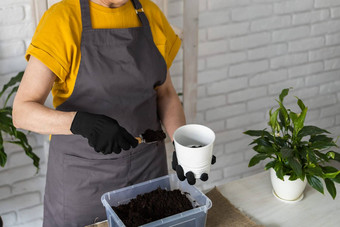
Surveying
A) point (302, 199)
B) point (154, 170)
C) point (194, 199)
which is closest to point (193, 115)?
point (154, 170)

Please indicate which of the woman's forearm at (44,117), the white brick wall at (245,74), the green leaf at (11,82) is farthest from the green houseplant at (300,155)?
the green leaf at (11,82)

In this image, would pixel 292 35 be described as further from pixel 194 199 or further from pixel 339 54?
pixel 194 199

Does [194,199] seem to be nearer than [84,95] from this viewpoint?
Yes

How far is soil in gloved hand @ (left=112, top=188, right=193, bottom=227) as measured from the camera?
133 cm

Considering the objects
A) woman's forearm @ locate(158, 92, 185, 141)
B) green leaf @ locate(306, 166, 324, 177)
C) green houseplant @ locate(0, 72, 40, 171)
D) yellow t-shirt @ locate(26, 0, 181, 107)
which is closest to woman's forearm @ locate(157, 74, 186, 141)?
woman's forearm @ locate(158, 92, 185, 141)

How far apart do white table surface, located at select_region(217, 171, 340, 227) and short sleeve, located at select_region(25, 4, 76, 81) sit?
767 mm

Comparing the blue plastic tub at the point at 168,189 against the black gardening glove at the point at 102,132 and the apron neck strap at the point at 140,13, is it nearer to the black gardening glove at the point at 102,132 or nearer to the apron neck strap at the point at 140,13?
the black gardening glove at the point at 102,132

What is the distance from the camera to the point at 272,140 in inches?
69.2

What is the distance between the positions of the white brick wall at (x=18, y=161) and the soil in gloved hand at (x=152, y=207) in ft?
3.47

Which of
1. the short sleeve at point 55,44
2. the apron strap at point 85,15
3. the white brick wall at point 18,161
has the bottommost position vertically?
the white brick wall at point 18,161

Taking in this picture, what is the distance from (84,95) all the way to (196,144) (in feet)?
1.55

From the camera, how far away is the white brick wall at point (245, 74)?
2.43 meters

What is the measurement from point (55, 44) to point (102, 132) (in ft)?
→ 1.21

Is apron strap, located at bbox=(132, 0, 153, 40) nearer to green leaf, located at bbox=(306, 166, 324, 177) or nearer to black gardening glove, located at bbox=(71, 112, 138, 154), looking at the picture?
black gardening glove, located at bbox=(71, 112, 138, 154)
